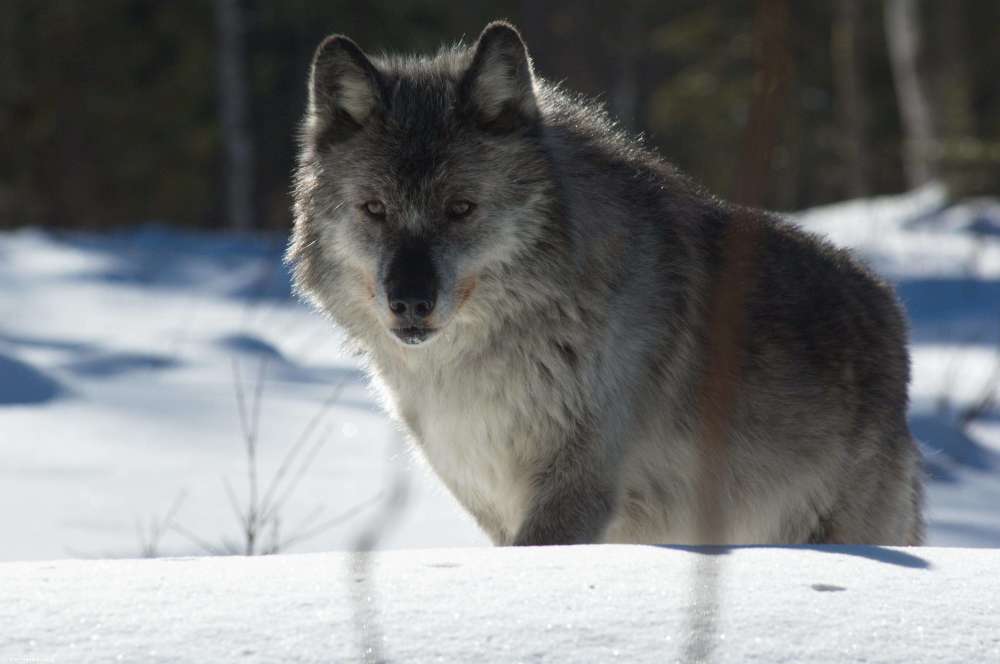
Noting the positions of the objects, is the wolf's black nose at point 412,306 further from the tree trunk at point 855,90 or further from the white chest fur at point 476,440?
the tree trunk at point 855,90

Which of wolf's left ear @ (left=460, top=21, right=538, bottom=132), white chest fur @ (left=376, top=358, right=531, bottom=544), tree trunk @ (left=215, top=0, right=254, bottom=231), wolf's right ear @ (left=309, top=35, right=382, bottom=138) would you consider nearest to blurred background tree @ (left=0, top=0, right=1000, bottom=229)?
tree trunk @ (left=215, top=0, right=254, bottom=231)

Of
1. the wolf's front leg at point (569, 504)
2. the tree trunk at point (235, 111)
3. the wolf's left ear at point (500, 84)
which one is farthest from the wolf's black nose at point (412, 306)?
the tree trunk at point (235, 111)

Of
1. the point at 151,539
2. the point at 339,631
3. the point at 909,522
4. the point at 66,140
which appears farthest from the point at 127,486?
the point at 66,140

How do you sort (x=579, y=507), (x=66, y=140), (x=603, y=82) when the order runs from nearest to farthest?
(x=579, y=507)
(x=66, y=140)
(x=603, y=82)

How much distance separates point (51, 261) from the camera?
37.7 feet

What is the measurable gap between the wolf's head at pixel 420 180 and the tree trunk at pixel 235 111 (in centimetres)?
1633

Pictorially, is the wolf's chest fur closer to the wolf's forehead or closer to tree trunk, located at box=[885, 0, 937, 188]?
the wolf's forehead

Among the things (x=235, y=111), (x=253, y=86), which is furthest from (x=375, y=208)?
(x=253, y=86)

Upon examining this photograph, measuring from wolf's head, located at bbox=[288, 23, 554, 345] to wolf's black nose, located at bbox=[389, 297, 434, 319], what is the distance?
61 millimetres

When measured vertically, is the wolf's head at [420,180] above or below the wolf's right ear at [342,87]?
below

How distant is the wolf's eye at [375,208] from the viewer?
3.80m

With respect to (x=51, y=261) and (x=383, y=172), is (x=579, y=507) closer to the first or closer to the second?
(x=383, y=172)

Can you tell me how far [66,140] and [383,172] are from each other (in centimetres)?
1961

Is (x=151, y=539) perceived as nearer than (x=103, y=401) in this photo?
Yes
